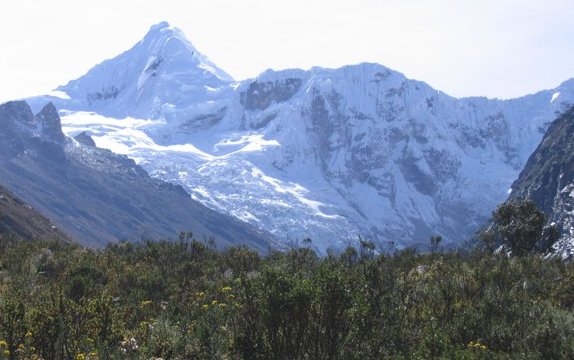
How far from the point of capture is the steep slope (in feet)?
431

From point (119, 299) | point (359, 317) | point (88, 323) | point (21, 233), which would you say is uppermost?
point (359, 317)

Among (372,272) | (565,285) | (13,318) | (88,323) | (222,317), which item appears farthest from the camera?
(565,285)

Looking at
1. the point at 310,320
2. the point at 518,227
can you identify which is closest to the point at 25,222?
the point at 518,227

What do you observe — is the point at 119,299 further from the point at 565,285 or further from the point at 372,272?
the point at 565,285

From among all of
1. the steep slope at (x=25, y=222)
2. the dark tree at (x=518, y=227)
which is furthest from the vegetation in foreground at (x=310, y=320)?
the steep slope at (x=25, y=222)

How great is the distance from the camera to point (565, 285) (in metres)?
27.2

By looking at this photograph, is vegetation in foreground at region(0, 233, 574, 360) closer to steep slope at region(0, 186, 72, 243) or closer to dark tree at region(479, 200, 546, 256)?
dark tree at region(479, 200, 546, 256)

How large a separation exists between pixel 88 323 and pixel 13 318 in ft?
6.47

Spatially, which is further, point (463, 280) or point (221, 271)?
point (221, 271)

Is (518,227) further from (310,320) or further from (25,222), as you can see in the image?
(25,222)

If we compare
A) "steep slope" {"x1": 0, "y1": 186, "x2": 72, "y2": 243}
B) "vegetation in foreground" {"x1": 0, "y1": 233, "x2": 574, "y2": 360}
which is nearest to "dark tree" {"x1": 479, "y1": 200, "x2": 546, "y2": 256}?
"vegetation in foreground" {"x1": 0, "y1": 233, "x2": 574, "y2": 360}

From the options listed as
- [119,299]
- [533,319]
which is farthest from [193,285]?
[533,319]

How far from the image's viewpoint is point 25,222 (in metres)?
141

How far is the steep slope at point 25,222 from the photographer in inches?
5172
